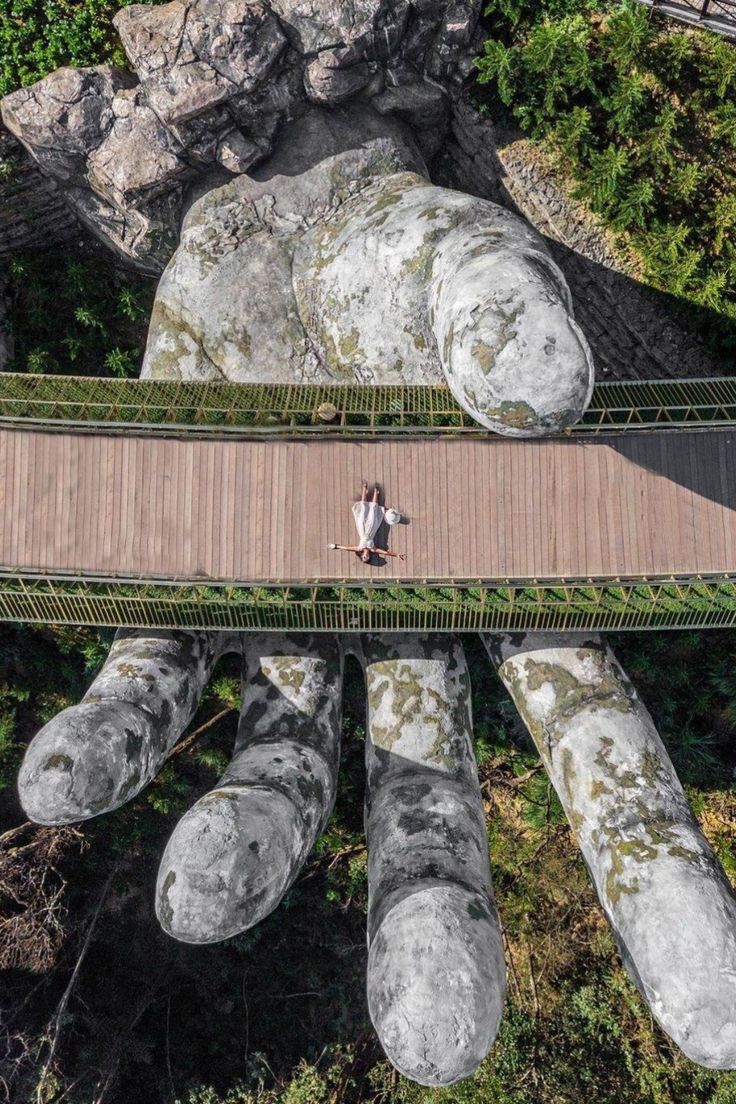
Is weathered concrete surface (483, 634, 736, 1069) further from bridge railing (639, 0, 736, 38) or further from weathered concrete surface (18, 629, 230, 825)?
bridge railing (639, 0, 736, 38)

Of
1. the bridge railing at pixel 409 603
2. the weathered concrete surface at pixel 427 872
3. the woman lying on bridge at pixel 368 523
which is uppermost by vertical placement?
the woman lying on bridge at pixel 368 523

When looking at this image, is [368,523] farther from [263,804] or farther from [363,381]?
[263,804]

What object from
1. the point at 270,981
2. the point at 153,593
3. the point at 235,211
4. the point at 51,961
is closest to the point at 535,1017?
the point at 270,981

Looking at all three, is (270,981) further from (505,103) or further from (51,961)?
(505,103)

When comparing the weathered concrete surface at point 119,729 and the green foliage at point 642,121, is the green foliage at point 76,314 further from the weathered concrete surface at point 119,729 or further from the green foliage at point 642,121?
the green foliage at point 642,121

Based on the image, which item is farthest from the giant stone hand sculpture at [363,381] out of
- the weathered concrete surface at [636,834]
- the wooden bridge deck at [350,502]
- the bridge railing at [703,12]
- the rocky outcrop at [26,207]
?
the bridge railing at [703,12]

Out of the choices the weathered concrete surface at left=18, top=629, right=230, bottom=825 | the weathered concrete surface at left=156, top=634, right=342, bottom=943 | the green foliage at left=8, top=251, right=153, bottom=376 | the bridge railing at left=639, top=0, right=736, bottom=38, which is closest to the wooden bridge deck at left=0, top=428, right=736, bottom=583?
the weathered concrete surface at left=18, top=629, right=230, bottom=825
